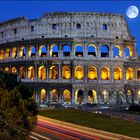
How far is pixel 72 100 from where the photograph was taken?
7850 centimetres

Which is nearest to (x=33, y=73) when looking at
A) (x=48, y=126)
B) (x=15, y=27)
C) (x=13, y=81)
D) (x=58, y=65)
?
(x=58, y=65)

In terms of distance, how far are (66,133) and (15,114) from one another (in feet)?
41.2

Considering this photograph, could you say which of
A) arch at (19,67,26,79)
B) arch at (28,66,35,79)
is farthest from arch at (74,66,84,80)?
arch at (19,67,26,79)

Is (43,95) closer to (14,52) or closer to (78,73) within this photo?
(78,73)

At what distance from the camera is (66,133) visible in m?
35.7

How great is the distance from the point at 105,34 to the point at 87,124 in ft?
144

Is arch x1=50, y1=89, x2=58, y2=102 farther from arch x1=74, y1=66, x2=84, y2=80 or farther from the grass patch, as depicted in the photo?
the grass patch

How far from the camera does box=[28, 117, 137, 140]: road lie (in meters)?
33.0

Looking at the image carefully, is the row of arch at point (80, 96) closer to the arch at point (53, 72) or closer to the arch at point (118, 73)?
the arch at point (53, 72)

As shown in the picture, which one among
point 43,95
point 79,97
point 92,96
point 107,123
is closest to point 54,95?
point 43,95

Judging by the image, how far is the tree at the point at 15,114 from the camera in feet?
76.1

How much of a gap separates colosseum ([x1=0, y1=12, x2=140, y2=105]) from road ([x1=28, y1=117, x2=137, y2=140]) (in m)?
36.0

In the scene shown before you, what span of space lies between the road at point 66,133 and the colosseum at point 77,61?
118ft

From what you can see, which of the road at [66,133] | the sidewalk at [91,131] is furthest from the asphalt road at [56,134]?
the sidewalk at [91,131]
